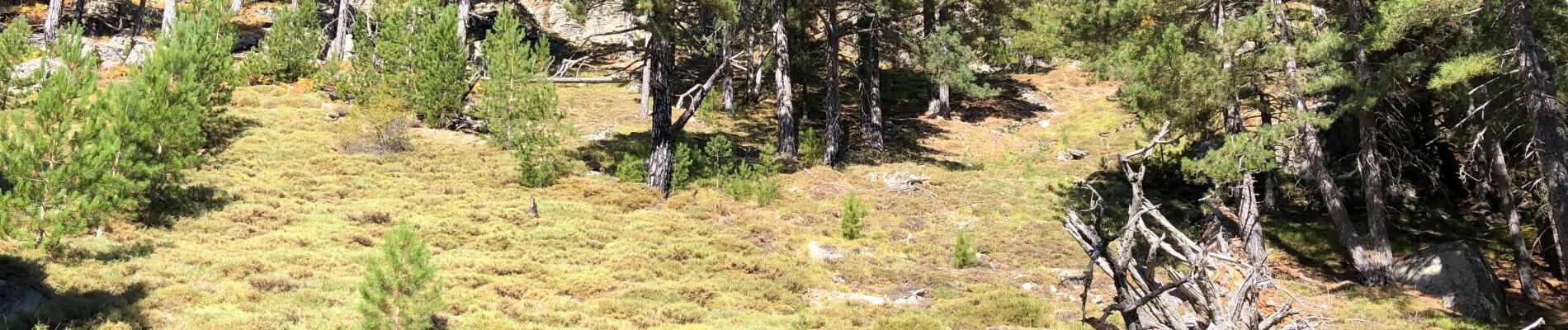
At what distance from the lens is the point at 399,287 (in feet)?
25.6

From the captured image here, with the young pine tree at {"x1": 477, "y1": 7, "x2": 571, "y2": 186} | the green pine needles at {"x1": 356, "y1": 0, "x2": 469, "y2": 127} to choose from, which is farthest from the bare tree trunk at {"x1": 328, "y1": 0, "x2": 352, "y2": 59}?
the young pine tree at {"x1": 477, "y1": 7, "x2": 571, "y2": 186}

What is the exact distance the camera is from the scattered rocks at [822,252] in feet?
43.9

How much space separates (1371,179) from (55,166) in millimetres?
18848

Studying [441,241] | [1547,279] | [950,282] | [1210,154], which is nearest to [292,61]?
[441,241]

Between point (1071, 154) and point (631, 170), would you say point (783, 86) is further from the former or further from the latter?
point (1071, 154)

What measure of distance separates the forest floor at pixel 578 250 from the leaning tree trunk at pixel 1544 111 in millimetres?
2151

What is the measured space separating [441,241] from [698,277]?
3.80 meters

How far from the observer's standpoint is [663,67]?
16.9 m

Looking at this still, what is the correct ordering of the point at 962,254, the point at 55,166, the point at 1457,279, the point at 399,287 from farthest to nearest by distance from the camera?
1. the point at 962,254
2. the point at 1457,279
3. the point at 55,166
4. the point at 399,287

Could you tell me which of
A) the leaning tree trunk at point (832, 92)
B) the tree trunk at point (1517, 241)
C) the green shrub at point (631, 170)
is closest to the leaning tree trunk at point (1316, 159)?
the tree trunk at point (1517, 241)

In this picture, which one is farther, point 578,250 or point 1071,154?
point 1071,154

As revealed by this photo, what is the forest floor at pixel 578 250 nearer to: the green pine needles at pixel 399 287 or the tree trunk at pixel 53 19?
the green pine needles at pixel 399 287

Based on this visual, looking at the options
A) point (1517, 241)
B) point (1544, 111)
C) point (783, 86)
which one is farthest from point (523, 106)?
point (1517, 241)

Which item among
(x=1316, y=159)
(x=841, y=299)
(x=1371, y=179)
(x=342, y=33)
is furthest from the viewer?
(x=342, y=33)
